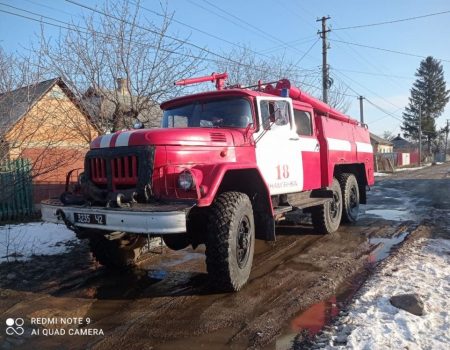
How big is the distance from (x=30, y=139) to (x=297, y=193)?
484 cm

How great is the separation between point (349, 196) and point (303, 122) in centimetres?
291

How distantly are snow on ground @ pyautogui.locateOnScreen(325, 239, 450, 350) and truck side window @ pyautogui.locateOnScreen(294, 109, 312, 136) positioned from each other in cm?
270

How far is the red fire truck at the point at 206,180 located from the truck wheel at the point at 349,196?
196cm

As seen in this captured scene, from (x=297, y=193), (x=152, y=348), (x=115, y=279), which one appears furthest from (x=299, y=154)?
(x=152, y=348)

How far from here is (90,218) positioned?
16.5ft

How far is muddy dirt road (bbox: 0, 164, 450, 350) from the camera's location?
13.7 ft

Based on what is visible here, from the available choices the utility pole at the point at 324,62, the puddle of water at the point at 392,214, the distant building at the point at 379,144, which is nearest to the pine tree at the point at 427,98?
the distant building at the point at 379,144

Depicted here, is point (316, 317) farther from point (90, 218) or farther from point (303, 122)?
point (303, 122)

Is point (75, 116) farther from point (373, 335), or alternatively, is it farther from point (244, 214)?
point (373, 335)

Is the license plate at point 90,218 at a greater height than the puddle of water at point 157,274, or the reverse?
the license plate at point 90,218

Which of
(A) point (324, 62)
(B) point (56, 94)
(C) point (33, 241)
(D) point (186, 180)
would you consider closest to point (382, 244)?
(D) point (186, 180)

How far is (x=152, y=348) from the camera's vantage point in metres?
3.95

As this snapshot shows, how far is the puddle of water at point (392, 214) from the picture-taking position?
10789mm

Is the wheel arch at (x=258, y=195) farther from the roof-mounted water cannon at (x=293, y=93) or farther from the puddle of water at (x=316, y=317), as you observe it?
the roof-mounted water cannon at (x=293, y=93)
